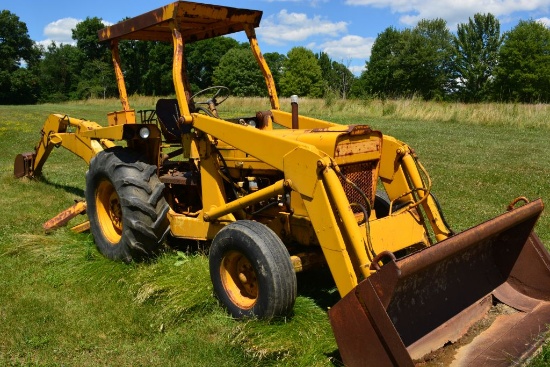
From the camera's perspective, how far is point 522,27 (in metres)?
57.2

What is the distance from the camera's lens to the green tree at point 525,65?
181 feet

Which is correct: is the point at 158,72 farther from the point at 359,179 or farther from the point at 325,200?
the point at 325,200

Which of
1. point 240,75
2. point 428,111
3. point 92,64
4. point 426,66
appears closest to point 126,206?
point 428,111

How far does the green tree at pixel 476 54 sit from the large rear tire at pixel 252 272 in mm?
61731

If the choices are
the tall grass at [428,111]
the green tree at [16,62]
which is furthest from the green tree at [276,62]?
the tall grass at [428,111]

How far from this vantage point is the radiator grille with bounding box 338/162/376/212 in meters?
4.24

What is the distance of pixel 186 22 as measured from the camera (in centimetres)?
546

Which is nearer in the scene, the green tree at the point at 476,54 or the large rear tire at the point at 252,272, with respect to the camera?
the large rear tire at the point at 252,272

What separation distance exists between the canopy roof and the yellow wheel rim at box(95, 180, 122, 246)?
1.60 metres

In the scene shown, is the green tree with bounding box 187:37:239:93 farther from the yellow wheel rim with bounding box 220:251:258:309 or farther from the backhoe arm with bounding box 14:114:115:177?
the yellow wheel rim with bounding box 220:251:258:309

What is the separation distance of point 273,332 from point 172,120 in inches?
119

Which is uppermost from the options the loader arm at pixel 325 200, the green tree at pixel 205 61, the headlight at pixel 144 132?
the green tree at pixel 205 61

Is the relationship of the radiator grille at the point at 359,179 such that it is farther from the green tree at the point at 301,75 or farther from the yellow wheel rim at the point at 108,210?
the green tree at the point at 301,75

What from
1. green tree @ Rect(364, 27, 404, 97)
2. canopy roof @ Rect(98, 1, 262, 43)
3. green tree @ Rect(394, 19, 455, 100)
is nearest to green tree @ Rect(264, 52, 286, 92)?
green tree @ Rect(364, 27, 404, 97)
